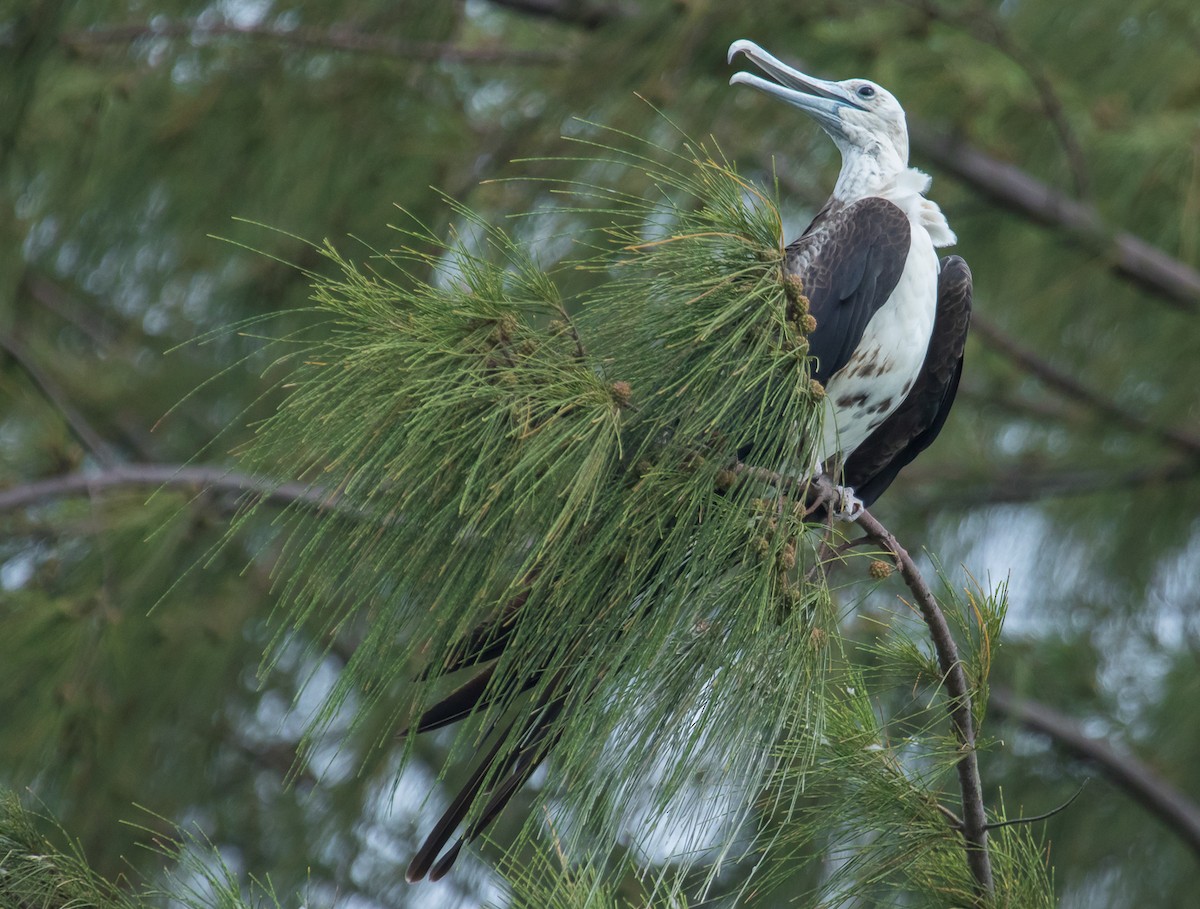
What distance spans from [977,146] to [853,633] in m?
1.47

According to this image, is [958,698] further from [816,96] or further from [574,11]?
[574,11]

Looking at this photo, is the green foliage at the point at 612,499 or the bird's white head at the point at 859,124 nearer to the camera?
the green foliage at the point at 612,499

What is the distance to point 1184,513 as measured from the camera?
4285mm

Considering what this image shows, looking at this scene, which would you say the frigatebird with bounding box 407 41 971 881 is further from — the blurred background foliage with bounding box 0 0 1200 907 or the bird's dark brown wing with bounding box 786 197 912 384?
the blurred background foliage with bounding box 0 0 1200 907

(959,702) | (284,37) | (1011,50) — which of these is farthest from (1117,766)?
(284,37)

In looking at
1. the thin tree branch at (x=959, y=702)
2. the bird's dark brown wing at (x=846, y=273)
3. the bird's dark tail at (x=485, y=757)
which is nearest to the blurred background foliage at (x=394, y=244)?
the bird's dark brown wing at (x=846, y=273)

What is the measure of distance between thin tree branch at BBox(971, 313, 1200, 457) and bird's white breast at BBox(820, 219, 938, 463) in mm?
1697

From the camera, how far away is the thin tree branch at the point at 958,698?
66.4 inches

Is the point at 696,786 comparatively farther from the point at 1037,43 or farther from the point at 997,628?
the point at 1037,43

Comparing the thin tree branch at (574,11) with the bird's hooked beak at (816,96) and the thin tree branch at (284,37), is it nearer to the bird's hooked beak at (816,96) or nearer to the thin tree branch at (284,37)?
the thin tree branch at (284,37)

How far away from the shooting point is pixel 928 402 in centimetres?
277

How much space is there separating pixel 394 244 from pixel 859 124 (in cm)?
126

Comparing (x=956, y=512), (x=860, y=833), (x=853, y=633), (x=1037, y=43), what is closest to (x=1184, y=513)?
(x=956, y=512)

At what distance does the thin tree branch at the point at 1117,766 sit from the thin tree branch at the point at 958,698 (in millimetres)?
1995
